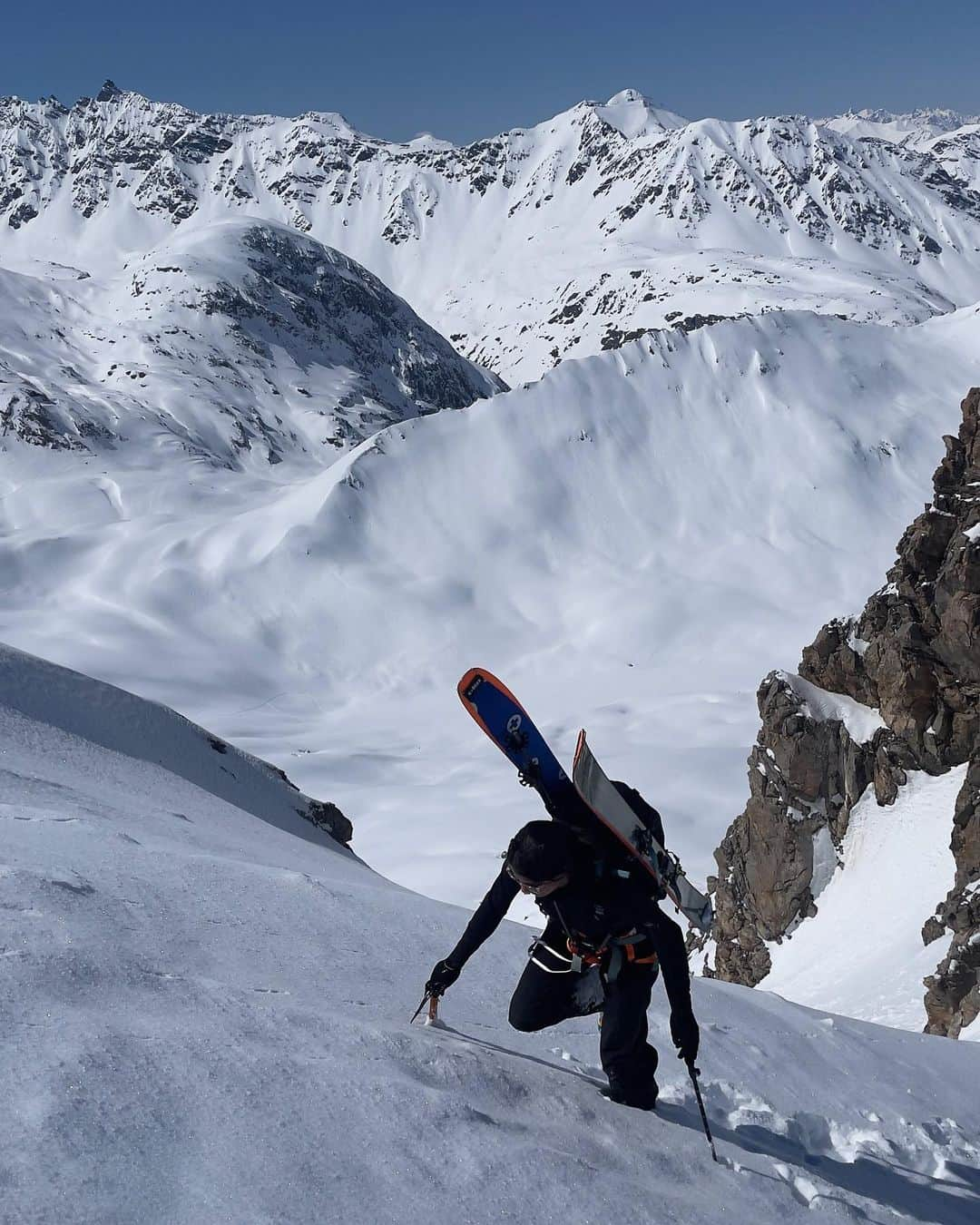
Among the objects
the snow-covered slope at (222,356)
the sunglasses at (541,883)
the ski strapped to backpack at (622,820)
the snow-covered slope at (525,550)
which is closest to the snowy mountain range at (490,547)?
the snow-covered slope at (525,550)

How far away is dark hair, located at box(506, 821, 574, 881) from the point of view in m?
4.66

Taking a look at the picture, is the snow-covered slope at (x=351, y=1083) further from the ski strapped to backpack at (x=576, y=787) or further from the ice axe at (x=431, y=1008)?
the ski strapped to backpack at (x=576, y=787)

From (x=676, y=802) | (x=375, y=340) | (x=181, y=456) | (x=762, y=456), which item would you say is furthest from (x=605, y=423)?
(x=375, y=340)

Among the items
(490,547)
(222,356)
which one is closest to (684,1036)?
(490,547)

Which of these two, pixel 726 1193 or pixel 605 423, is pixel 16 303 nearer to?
pixel 605 423

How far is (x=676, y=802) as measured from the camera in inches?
1560

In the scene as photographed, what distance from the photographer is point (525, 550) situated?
78562 millimetres

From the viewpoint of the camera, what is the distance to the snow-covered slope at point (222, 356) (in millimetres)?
105500

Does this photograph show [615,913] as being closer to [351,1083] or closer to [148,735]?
[351,1083]

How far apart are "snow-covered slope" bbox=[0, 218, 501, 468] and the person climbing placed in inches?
4001

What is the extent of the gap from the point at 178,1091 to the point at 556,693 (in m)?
57.9

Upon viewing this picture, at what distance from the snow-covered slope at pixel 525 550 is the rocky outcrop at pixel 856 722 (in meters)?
25.6

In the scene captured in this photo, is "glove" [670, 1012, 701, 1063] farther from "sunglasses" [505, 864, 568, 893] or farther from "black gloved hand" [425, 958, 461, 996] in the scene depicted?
"black gloved hand" [425, 958, 461, 996]

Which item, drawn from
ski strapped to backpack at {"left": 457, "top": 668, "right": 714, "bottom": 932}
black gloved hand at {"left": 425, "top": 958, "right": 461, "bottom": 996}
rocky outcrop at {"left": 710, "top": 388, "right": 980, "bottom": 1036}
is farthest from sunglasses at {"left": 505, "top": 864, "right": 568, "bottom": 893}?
rocky outcrop at {"left": 710, "top": 388, "right": 980, "bottom": 1036}
